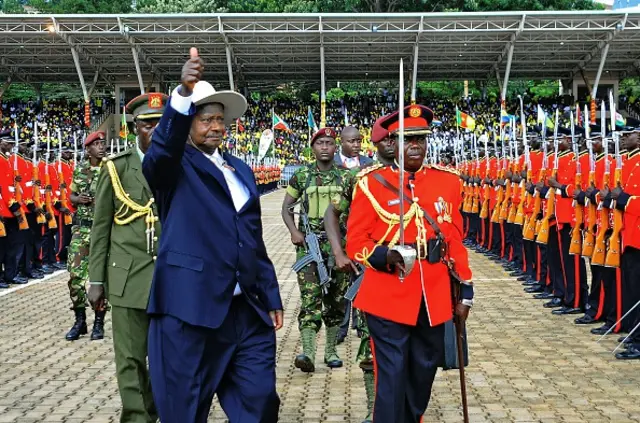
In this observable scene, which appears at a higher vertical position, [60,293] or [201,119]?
[201,119]

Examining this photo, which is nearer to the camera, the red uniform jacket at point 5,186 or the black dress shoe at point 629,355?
the black dress shoe at point 629,355

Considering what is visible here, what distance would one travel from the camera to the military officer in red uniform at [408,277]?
472 cm

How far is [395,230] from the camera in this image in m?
4.88

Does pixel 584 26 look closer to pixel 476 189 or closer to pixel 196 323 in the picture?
pixel 476 189

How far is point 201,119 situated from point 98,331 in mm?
5692

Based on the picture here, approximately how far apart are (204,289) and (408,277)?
1.25m

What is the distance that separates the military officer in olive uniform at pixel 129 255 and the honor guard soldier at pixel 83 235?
3.36 metres

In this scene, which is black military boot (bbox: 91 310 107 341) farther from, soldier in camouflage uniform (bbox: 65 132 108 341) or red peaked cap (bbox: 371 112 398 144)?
red peaked cap (bbox: 371 112 398 144)

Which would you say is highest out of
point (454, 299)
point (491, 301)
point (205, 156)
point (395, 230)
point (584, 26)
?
point (584, 26)

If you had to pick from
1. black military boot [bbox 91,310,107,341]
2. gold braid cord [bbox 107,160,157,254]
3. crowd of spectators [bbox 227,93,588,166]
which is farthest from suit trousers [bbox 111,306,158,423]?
crowd of spectators [bbox 227,93,588,166]

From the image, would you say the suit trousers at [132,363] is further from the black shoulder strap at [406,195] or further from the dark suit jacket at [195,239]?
the black shoulder strap at [406,195]

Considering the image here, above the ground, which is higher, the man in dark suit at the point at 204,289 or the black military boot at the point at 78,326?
the man in dark suit at the point at 204,289

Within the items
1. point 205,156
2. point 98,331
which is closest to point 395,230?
point 205,156

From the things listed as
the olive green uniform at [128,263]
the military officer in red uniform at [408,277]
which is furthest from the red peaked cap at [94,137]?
the military officer in red uniform at [408,277]
